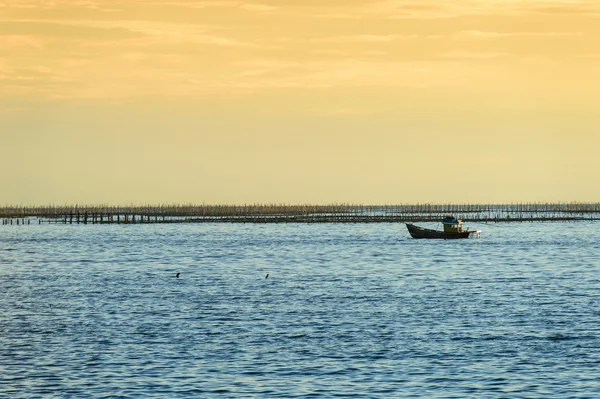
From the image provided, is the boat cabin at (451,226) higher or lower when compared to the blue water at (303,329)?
higher

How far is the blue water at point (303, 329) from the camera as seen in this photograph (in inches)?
1078

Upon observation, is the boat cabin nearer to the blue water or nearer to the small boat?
the small boat

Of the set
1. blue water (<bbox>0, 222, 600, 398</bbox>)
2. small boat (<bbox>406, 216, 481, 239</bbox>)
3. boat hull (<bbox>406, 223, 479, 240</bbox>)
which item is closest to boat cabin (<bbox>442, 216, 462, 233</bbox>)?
small boat (<bbox>406, 216, 481, 239</bbox>)

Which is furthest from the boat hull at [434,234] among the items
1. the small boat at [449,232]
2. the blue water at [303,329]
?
the blue water at [303,329]

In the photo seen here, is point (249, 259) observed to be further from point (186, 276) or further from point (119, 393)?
point (119, 393)

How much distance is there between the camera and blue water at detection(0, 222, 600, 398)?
89.8 ft

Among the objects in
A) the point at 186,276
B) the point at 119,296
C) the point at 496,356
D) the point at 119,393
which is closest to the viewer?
the point at 119,393

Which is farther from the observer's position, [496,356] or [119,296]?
[119,296]

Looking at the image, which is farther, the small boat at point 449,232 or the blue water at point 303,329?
the small boat at point 449,232

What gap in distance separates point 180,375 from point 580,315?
1955 centimetres

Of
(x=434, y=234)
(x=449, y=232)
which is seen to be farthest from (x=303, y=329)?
(x=434, y=234)

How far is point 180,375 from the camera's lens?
28.5m

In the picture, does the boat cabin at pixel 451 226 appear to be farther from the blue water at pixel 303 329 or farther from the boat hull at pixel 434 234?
the blue water at pixel 303 329

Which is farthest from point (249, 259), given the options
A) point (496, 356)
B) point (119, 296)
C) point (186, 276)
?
point (496, 356)
